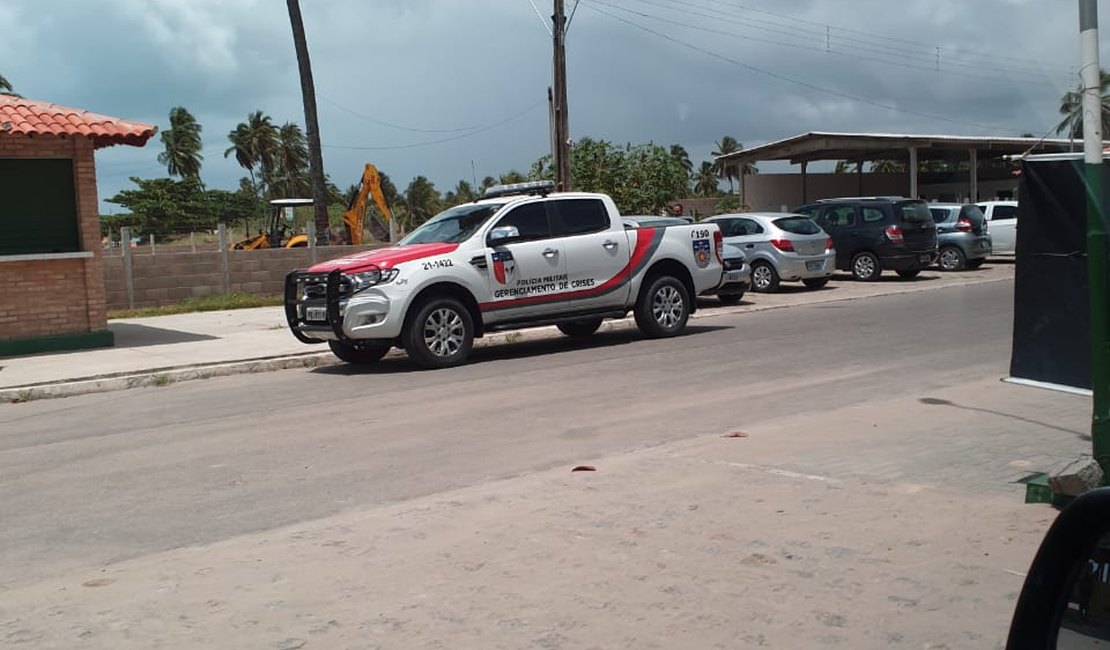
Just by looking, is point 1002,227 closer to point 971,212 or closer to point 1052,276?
point 971,212

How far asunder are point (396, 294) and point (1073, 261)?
25.5ft

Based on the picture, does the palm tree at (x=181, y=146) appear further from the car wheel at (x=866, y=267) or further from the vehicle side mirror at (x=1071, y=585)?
the vehicle side mirror at (x=1071, y=585)

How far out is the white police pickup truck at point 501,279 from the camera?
513 inches

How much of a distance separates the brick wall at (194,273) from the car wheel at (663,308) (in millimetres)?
12455

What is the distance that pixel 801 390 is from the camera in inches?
425

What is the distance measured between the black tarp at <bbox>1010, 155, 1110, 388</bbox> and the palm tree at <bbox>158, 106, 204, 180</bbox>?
276ft

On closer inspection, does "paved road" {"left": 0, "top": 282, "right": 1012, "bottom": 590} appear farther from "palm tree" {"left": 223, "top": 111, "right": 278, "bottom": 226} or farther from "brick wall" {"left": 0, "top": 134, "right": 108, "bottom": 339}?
"palm tree" {"left": 223, "top": 111, "right": 278, "bottom": 226}

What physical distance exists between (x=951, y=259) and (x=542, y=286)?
17130mm

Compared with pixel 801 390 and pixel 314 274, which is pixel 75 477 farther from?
pixel 801 390

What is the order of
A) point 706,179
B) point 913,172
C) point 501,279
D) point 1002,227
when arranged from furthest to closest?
point 706,179 < point 913,172 < point 1002,227 < point 501,279

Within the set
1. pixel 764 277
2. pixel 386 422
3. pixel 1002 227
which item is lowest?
pixel 386 422

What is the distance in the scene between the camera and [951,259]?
92.2 feet

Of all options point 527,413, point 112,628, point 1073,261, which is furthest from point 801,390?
point 112,628

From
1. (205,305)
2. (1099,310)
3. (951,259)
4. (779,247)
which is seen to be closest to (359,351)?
(1099,310)
